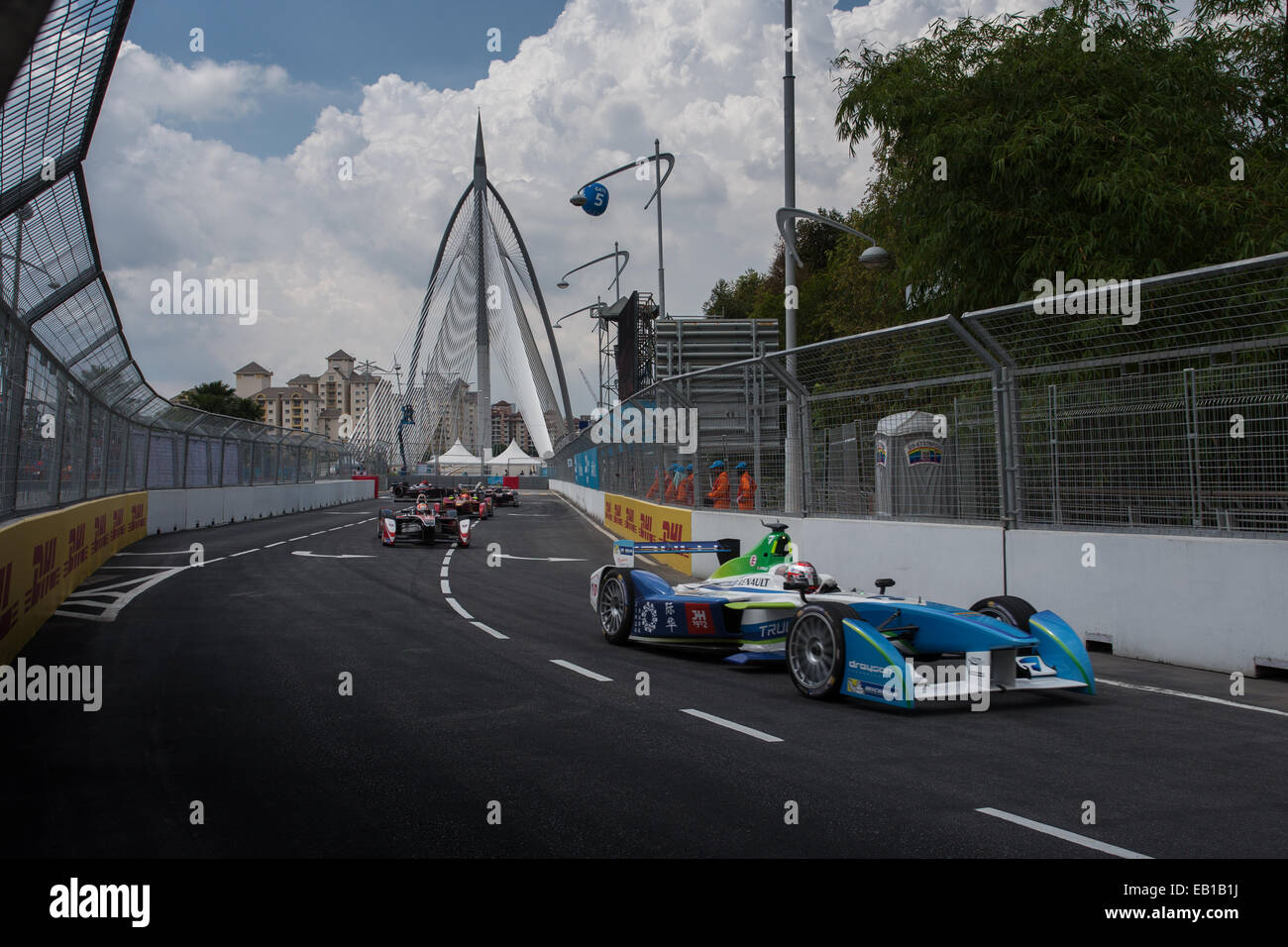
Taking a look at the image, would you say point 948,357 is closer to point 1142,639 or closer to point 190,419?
point 1142,639

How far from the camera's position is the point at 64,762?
511 cm

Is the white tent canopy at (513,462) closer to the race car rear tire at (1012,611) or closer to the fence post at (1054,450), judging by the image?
the fence post at (1054,450)

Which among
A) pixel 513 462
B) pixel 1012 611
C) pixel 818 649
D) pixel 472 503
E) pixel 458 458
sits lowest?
pixel 818 649

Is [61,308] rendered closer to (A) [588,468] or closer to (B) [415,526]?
(B) [415,526]

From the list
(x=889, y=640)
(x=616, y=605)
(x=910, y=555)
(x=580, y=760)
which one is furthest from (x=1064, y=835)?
(x=910, y=555)

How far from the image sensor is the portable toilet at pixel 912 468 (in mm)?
10461

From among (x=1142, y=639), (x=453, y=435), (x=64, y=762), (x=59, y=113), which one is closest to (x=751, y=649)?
(x=1142, y=639)

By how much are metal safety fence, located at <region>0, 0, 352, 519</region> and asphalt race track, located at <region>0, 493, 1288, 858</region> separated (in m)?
2.42

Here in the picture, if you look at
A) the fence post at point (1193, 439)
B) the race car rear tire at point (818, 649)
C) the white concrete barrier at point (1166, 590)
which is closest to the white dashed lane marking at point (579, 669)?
the race car rear tire at point (818, 649)

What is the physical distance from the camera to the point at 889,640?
6734mm

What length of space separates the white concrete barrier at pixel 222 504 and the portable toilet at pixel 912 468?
17.5 m

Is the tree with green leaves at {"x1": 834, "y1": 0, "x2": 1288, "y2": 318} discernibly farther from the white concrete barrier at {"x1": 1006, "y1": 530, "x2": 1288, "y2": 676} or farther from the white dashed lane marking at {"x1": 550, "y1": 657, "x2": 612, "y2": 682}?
the white dashed lane marking at {"x1": 550, "y1": 657, "x2": 612, "y2": 682}

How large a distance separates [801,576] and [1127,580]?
2588 mm
